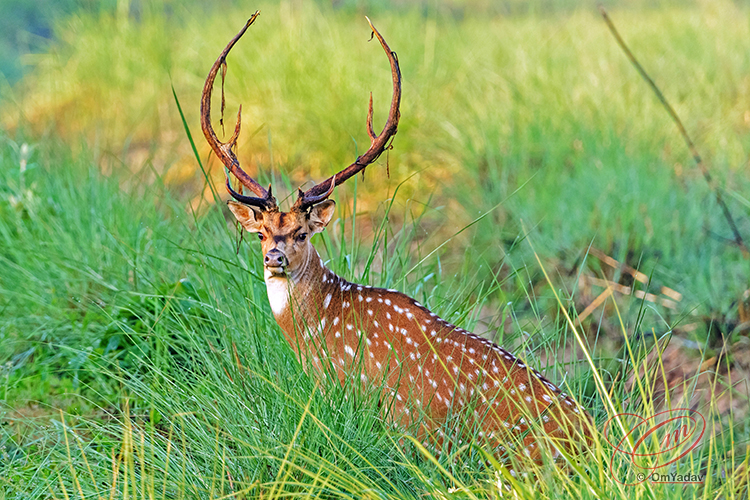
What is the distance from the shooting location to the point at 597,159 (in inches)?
242

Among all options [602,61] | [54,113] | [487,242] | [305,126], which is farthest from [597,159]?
[54,113]

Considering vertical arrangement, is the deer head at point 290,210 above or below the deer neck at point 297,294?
above

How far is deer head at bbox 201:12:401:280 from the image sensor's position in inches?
122

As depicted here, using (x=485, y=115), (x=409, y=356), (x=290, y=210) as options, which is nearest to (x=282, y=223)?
(x=290, y=210)

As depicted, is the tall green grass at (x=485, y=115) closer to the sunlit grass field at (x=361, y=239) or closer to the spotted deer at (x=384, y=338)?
the sunlit grass field at (x=361, y=239)

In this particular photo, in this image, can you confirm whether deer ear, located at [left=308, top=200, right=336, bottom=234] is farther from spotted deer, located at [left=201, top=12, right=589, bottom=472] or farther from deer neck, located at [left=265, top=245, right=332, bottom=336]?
deer neck, located at [left=265, top=245, right=332, bottom=336]

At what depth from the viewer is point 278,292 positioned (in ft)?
10.5

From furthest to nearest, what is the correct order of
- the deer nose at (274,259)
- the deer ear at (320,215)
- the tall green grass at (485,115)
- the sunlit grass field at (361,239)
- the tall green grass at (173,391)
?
the tall green grass at (485,115), the deer ear at (320,215), the deer nose at (274,259), the sunlit grass field at (361,239), the tall green grass at (173,391)

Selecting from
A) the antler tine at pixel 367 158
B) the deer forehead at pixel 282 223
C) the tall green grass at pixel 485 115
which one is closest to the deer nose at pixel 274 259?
the deer forehead at pixel 282 223

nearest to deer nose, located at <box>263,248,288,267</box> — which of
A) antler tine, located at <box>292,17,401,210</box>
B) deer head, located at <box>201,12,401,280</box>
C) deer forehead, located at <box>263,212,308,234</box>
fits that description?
deer head, located at <box>201,12,401,280</box>

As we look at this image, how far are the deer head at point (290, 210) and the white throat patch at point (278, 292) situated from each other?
3 centimetres

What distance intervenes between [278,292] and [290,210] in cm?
32

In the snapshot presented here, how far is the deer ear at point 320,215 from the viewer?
3240mm

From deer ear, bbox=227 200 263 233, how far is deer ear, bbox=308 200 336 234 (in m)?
0.20
